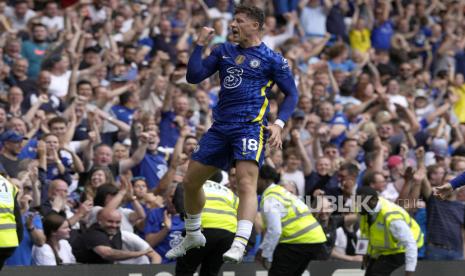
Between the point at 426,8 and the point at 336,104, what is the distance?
7.26 m

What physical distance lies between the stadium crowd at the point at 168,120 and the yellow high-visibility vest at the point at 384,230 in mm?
1035

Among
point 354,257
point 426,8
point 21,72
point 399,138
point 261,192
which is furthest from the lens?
point 426,8

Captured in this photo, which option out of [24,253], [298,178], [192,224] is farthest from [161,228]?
[192,224]

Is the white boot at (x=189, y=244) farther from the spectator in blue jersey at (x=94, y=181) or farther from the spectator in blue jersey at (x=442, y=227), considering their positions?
the spectator in blue jersey at (x=442, y=227)

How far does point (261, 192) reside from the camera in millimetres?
15016

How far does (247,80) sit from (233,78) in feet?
0.45

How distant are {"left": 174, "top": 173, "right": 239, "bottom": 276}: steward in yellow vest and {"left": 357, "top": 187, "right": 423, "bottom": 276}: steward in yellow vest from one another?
2.15m

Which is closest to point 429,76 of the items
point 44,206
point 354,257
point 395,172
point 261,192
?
point 395,172

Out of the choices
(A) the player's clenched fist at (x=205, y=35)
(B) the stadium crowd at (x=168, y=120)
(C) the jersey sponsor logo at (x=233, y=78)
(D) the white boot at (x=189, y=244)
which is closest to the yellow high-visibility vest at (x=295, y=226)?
(B) the stadium crowd at (x=168, y=120)

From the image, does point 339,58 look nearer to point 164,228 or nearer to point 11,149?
point 164,228

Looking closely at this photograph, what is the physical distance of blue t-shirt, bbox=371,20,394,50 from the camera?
24.6 meters

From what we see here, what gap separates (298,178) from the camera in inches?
680

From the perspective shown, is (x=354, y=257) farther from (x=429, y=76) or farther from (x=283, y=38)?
(x=429, y=76)

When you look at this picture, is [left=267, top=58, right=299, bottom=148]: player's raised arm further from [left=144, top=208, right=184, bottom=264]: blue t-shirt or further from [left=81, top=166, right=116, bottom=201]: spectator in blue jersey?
[left=81, top=166, right=116, bottom=201]: spectator in blue jersey
